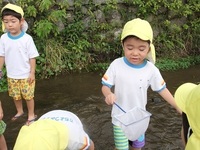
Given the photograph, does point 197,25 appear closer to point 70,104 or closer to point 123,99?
point 70,104

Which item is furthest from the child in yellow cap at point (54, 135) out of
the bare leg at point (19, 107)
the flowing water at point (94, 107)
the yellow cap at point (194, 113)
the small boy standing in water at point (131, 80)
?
the bare leg at point (19, 107)

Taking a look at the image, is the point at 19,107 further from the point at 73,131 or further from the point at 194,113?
the point at 194,113

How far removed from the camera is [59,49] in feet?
20.0

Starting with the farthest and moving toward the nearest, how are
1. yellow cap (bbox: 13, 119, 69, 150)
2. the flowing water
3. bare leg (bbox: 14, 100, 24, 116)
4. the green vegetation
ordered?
the green vegetation, bare leg (bbox: 14, 100, 24, 116), the flowing water, yellow cap (bbox: 13, 119, 69, 150)

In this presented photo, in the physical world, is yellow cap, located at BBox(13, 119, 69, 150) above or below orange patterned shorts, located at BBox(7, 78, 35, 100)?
above

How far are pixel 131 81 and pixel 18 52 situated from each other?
174 centimetres

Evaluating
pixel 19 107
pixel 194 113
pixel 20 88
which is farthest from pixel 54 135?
pixel 19 107

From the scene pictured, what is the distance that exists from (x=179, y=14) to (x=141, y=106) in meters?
→ 4.53

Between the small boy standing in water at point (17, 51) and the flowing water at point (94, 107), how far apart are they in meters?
0.55

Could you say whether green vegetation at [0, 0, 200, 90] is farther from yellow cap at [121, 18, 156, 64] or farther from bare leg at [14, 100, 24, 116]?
yellow cap at [121, 18, 156, 64]

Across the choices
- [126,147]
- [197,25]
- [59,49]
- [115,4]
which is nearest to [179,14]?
[197,25]

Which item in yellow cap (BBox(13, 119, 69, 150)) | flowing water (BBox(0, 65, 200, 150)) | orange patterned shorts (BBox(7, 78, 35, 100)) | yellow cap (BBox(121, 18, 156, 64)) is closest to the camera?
yellow cap (BBox(13, 119, 69, 150))

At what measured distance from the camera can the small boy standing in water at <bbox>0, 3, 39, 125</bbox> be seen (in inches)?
149

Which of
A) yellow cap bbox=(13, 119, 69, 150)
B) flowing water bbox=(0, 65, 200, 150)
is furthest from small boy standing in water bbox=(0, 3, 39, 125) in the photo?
yellow cap bbox=(13, 119, 69, 150)
